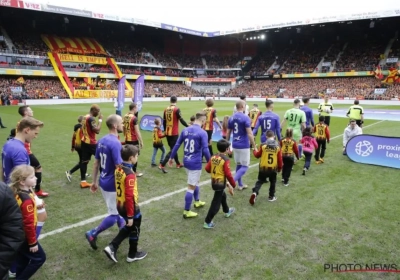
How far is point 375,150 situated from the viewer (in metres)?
8.92

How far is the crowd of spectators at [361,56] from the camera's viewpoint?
49906mm

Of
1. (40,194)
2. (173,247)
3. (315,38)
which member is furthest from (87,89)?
(315,38)

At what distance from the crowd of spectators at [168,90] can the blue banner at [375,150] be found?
46.5 meters

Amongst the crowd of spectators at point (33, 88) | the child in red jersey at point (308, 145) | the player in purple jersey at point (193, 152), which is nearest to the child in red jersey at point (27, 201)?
the player in purple jersey at point (193, 152)

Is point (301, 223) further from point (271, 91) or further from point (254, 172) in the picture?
point (271, 91)

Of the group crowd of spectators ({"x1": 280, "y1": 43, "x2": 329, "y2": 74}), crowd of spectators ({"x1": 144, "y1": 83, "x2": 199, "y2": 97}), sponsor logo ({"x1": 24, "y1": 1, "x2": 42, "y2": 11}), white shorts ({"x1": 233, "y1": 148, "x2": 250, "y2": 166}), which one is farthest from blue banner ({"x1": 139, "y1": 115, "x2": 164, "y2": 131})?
crowd of spectators ({"x1": 280, "y1": 43, "x2": 329, "y2": 74})

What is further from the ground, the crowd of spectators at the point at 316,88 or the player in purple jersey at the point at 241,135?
the crowd of spectators at the point at 316,88

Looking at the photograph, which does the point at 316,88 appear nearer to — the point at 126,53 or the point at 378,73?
the point at 378,73

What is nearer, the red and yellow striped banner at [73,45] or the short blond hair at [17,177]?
the short blond hair at [17,177]

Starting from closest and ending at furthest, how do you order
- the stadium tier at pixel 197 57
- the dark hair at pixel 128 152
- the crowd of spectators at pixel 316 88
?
the dark hair at pixel 128 152, the crowd of spectators at pixel 316 88, the stadium tier at pixel 197 57

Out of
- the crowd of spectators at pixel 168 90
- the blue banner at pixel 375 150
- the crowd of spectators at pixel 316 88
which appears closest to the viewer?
the blue banner at pixel 375 150

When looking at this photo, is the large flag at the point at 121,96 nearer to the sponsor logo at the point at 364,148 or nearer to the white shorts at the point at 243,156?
the white shorts at the point at 243,156

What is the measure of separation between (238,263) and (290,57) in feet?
214

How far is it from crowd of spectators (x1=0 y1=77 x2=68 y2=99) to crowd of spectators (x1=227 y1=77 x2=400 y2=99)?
113ft
